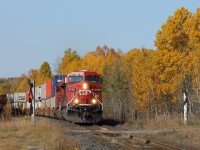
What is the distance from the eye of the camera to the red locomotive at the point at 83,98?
27250 millimetres

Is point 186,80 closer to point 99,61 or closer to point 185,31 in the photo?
point 185,31

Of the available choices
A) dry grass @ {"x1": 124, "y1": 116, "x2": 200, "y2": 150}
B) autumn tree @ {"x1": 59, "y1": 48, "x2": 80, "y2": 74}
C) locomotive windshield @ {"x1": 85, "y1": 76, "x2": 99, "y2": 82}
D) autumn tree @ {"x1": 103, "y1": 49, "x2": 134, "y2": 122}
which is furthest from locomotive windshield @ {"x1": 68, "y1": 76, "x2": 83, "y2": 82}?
autumn tree @ {"x1": 59, "y1": 48, "x2": 80, "y2": 74}

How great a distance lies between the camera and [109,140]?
16.6 m

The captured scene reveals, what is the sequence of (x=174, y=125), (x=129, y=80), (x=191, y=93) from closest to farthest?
(x=174, y=125), (x=191, y=93), (x=129, y=80)

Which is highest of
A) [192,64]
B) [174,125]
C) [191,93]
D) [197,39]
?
[197,39]

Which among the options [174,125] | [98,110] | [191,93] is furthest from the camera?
[191,93]

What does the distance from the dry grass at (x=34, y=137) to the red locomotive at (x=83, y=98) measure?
4.77 m

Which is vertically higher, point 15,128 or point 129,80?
point 129,80

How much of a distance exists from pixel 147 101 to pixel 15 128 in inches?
752

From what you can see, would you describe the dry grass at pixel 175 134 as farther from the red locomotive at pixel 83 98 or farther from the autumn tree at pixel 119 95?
the autumn tree at pixel 119 95

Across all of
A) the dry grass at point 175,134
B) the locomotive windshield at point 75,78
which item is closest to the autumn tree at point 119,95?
the locomotive windshield at point 75,78

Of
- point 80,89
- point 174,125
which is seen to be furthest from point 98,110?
point 174,125

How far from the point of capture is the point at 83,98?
1080 inches

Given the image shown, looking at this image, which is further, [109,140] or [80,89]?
[80,89]
